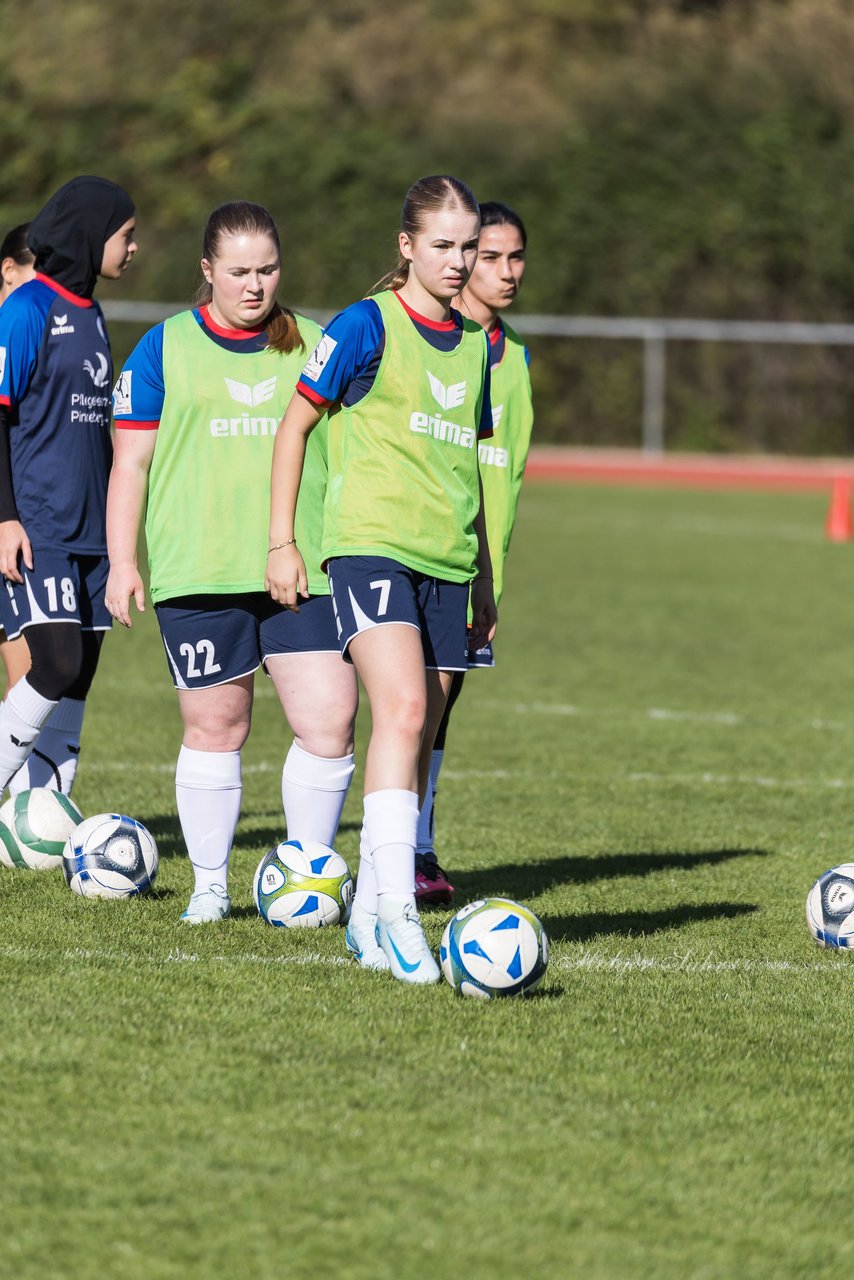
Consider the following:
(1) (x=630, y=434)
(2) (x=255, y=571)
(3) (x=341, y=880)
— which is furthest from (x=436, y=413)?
(1) (x=630, y=434)

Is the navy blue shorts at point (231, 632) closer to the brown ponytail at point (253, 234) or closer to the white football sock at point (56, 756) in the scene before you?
the brown ponytail at point (253, 234)

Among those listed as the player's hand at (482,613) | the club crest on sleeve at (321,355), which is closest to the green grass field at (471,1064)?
the player's hand at (482,613)

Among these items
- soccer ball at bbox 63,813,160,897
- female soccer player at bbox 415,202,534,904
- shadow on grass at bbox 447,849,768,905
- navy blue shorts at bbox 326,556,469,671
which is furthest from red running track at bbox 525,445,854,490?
navy blue shorts at bbox 326,556,469,671

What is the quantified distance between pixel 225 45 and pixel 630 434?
17.3 m

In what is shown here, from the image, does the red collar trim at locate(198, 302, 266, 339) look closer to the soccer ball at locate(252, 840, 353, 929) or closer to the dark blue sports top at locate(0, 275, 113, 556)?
the dark blue sports top at locate(0, 275, 113, 556)

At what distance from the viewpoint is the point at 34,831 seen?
6336 mm

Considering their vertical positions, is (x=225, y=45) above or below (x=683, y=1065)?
above

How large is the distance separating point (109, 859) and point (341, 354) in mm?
1878

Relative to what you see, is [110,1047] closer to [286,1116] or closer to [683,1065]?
[286,1116]

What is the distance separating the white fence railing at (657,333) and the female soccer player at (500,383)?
79.0ft

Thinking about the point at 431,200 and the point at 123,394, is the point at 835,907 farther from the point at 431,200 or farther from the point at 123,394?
the point at 123,394

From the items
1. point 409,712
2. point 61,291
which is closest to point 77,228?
point 61,291

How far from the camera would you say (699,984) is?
5.10 meters

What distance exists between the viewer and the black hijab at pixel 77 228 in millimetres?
6090
